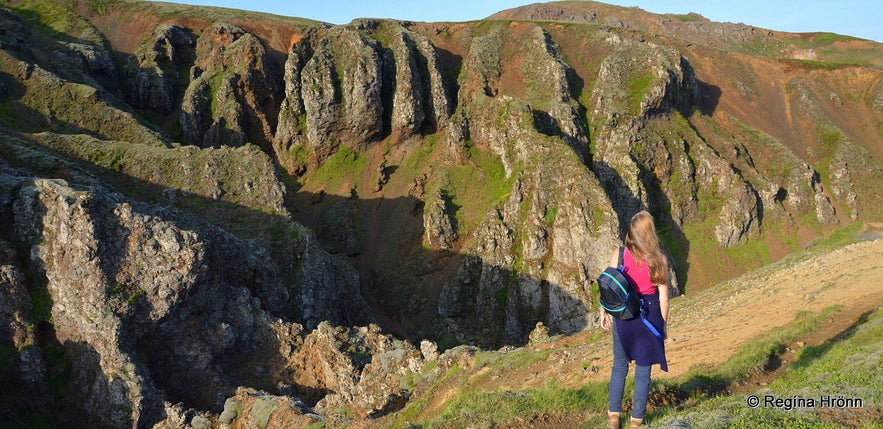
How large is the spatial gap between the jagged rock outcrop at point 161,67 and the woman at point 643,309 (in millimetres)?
83048

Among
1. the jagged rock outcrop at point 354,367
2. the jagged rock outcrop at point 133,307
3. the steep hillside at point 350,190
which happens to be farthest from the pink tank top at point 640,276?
the jagged rock outcrop at point 133,307

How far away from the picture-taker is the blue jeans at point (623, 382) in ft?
27.3

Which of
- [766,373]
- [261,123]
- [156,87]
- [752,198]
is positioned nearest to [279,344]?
[766,373]

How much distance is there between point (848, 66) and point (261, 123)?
103786 millimetres

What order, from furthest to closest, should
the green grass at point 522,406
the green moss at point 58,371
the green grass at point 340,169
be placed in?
1. the green grass at point 340,169
2. the green moss at point 58,371
3. the green grass at point 522,406

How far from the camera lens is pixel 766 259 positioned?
57875 millimetres

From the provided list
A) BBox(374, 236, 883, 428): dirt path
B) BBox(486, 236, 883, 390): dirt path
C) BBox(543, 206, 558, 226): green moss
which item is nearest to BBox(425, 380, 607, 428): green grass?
BBox(374, 236, 883, 428): dirt path

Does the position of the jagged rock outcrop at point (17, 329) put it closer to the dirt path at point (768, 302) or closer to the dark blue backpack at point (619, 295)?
the dark blue backpack at point (619, 295)

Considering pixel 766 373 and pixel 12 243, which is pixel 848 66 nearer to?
pixel 766 373

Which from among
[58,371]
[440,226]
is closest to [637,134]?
[440,226]

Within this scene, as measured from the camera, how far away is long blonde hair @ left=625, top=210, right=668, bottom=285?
26.0 feet

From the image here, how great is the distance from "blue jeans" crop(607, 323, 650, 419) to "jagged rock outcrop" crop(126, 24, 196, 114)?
8308 cm

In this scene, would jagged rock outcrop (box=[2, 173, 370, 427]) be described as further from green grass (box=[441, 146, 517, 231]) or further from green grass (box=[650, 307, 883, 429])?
green grass (box=[441, 146, 517, 231])

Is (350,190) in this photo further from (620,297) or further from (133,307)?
(620,297)
